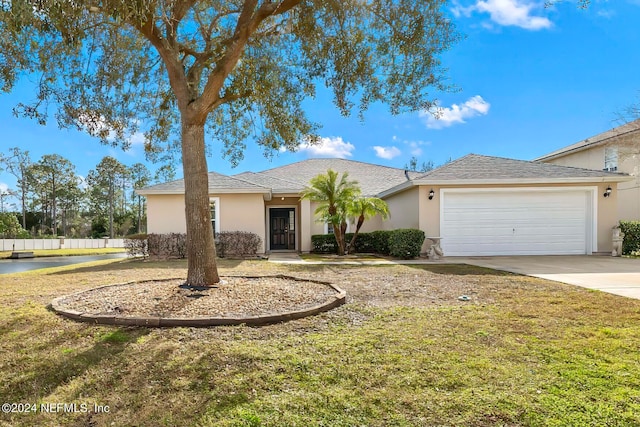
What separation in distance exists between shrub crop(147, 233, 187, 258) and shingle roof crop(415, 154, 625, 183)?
9.28 metres

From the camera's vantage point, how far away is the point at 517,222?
13.9 metres

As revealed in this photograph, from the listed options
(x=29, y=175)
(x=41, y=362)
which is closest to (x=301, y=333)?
(x=41, y=362)

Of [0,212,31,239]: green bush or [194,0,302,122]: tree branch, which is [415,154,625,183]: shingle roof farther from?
[0,212,31,239]: green bush

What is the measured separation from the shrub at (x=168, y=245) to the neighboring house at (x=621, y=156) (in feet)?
62.0

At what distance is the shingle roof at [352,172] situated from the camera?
21.4 m

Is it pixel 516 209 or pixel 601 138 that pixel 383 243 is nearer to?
pixel 516 209

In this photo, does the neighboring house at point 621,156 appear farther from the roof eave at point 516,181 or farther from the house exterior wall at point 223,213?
the house exterior wall at point 223,213

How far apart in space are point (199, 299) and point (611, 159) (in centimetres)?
2065

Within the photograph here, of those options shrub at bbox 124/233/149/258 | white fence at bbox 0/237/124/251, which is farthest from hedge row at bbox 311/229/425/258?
white fence at bbox 0/237/124/251

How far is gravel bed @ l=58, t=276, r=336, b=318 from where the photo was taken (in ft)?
16.5

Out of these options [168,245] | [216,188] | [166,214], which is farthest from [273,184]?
[168,245]

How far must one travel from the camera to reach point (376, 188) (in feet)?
69.0

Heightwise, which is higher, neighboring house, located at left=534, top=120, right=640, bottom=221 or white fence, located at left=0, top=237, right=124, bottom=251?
neighboring house, located at left=534, top=120, right=640, bottom=221

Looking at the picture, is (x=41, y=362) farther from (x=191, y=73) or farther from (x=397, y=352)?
(x=191, y=73)
